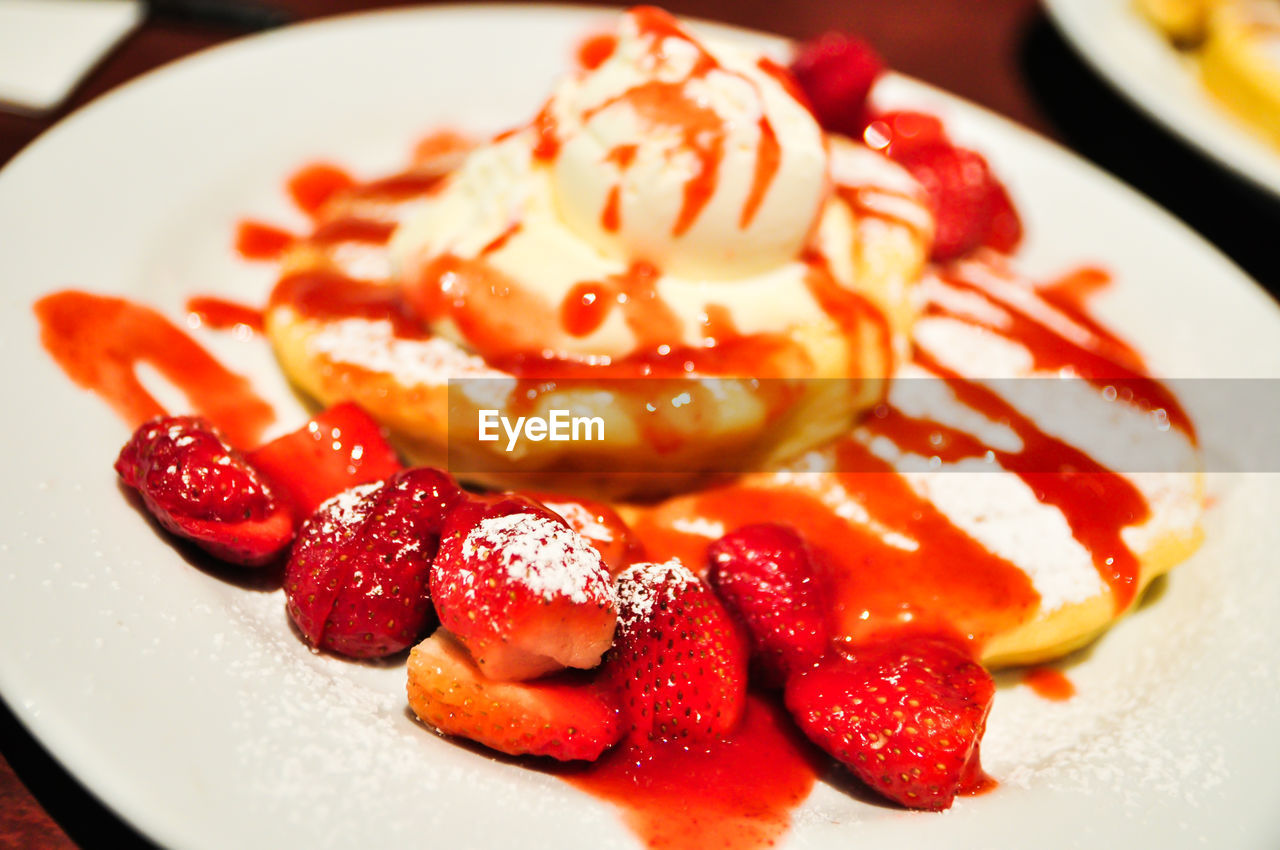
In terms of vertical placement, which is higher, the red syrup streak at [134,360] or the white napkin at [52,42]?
the white napkin at [52,42]

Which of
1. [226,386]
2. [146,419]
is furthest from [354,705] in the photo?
[226,386]

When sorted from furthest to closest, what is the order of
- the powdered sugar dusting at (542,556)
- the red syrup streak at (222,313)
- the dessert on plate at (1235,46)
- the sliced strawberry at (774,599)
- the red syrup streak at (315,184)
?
the dessert on plate at (1235,46) → the red syrup streak at (315,184) → the red syrup streak at (222,313) → the sliced strawberry at (774,599) → the powdered sugar dusting at (542,556)

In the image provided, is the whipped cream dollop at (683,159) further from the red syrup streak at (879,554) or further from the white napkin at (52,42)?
the white napkin at (52,42)

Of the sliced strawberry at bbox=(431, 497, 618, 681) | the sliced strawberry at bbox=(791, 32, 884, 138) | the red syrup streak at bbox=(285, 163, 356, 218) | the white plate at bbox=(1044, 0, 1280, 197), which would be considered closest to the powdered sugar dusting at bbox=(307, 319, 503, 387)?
the sliced strawberry at bbox=(431, 497, 618, 681)

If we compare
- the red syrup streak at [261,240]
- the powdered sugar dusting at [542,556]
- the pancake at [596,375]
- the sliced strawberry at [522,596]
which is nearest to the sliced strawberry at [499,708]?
the sliced strawberry at [522,596]

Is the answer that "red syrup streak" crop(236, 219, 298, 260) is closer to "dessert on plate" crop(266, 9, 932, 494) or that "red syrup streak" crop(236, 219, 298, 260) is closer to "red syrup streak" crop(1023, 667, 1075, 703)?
"dessert on plate" crop(266, 9, 932, 494)
